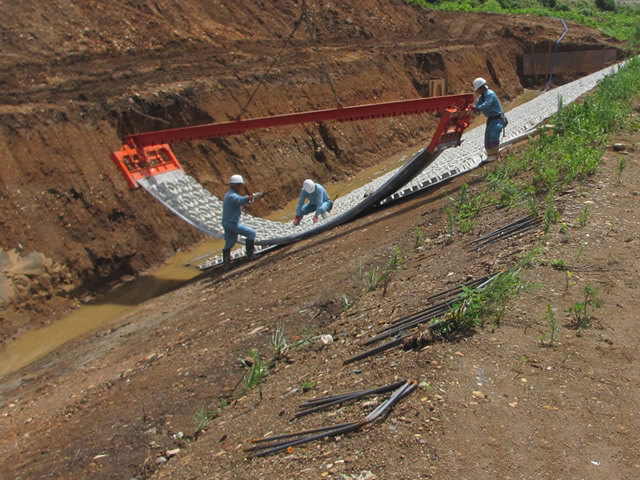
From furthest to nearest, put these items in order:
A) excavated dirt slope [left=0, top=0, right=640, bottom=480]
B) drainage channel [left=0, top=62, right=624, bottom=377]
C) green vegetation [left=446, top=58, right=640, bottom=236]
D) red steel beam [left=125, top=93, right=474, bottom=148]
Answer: red steel beam [left=125, top=93, right=474, bottom=148] < drainage channel [left=0, top=62, right=624, bottom=377] < green vegetation [left=446, top=58, right=640, bottom=236] < excavated dirt slope [left=0, top=0, right=640, bottom=480]

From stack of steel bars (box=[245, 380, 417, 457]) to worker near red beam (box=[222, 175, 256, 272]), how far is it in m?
5.73

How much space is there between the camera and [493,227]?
6.78m

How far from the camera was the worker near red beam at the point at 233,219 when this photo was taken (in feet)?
31.3

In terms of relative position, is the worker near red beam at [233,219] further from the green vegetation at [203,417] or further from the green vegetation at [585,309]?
the green vegetation at [585,309]

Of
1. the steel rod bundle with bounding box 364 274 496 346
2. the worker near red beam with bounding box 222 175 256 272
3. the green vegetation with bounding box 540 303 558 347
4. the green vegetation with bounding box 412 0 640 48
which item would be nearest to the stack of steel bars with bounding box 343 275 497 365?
the steel rod bundle with bounding box 364 274 496 346

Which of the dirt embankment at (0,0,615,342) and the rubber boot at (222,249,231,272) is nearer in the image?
the rubber boot at (222,249,231,272)

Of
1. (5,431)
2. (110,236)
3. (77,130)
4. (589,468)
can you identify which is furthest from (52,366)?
(589,468)

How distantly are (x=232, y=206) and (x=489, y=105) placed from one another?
181 inches

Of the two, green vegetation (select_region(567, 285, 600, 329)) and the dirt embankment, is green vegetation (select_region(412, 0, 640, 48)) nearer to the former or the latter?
the dirt embankment

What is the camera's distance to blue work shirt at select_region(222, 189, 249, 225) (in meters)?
9.51

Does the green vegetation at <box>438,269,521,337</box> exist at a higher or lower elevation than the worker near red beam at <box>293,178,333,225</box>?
lower

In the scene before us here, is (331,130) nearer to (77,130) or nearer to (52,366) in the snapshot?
(77,130)

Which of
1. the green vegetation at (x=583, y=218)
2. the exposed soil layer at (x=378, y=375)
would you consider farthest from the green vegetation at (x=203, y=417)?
the green vegetation at (x=583, y=218)

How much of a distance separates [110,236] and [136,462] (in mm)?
6789
